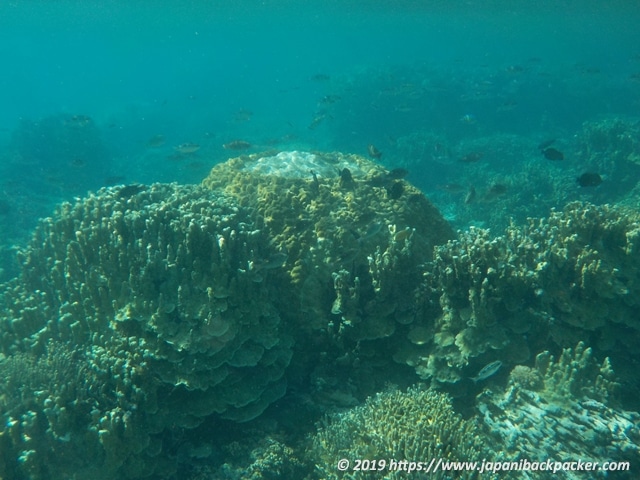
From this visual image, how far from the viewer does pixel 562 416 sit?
4414 mm

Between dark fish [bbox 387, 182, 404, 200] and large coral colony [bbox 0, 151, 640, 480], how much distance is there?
0.77m

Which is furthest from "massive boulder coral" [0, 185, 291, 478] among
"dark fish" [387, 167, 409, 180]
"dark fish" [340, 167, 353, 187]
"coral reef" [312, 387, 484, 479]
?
"dark fish" [387, 167, 409, 180]

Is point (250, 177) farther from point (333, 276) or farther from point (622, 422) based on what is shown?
point (622, 422)

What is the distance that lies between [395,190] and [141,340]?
4.89 metres

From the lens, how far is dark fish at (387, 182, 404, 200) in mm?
7312

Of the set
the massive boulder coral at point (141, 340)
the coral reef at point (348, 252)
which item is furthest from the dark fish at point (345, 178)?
the massive boulder coral at point (141, 340)

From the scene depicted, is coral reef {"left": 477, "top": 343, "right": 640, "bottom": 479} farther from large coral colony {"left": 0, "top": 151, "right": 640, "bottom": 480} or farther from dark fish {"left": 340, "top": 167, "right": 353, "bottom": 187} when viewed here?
dark fish {"left": 340, "top": 167, "right": 353, "bottom": 187}

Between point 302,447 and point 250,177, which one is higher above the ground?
point 250,177

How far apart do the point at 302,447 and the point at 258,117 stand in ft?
144

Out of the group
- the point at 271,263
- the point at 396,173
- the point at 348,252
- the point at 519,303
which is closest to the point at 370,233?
the point at 348,252

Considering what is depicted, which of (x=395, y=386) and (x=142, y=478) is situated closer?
(x=142, y=478)

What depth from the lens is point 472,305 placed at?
5.27 metres

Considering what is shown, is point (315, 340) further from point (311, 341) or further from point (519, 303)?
point (519, 303)

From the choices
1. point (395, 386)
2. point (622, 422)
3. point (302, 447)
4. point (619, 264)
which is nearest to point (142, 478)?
point (302, 447)
